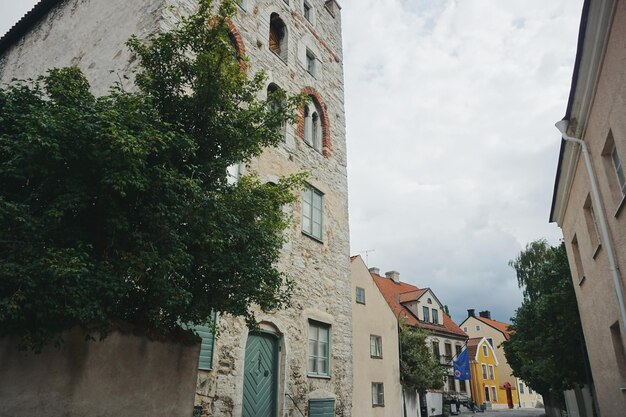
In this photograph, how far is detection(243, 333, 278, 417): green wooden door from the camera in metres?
9.29

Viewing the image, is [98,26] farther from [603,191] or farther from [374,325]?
[374,325]

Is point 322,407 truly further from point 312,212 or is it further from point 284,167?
point 284,167

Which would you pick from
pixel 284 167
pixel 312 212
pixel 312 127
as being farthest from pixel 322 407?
pixel 312 127

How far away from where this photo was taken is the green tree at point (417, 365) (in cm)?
2267

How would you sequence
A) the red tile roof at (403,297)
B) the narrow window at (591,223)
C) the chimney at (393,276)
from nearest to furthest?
the narrow window at (591,223) → the red tile roof at (403,297) → the chimney at (393,276)

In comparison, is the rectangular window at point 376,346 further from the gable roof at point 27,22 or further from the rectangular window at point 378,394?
the gable roof at point 27,22

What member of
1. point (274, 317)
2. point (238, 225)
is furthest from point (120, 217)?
point (274, 317)

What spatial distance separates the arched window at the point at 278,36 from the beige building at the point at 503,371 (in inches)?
1792

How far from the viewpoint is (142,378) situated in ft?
17.9

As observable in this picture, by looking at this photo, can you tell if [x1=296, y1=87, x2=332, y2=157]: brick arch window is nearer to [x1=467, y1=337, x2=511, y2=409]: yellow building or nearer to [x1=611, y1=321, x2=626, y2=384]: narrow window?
[x1=611, y1=321, x2=626, y2=384]: narrow window

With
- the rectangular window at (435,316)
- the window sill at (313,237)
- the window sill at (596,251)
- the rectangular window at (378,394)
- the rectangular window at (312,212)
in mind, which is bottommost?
the rectangular window at (378,394)

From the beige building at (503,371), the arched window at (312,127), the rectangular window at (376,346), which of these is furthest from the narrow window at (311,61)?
the beige building at (503,371)

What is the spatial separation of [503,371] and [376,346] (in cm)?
3959

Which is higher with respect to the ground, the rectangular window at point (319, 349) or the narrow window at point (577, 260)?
the narrow window at point (577, 260)
